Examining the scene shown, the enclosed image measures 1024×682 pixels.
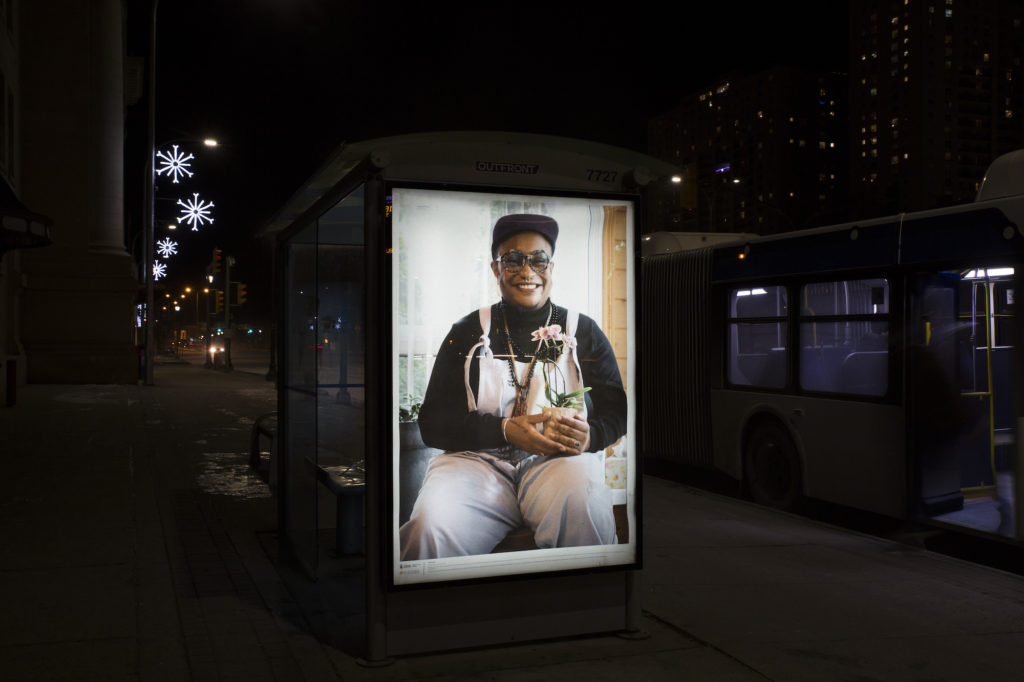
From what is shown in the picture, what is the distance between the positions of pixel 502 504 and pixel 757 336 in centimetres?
594

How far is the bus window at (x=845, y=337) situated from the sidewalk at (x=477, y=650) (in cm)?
140

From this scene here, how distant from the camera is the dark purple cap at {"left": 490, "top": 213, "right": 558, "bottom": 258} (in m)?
4.75

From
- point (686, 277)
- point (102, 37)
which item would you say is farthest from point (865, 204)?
point (686, 277)

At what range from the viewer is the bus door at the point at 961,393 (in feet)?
25.8

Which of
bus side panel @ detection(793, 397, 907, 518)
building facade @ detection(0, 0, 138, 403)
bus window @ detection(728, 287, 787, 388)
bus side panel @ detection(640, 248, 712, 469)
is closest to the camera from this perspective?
bus side panel @ detection(793, 397, 907, 518)

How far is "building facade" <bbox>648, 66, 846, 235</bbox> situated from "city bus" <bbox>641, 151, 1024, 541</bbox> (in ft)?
243

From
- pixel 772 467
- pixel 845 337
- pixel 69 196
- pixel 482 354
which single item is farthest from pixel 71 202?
pixel 482 354

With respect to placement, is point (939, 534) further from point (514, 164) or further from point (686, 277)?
point (514, 164)

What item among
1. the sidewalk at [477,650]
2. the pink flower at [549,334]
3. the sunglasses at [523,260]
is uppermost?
the sunglasses at [523,260]

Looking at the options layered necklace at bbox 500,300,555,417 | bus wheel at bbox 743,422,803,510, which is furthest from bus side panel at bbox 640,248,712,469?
layered necklace at bbox 500,300,555,417

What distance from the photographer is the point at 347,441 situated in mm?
7066

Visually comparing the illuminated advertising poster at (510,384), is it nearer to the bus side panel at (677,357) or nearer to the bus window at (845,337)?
the bus window at (845,337)

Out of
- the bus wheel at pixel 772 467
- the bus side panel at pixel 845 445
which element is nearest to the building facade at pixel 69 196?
the bus wheel at pixel 772 467

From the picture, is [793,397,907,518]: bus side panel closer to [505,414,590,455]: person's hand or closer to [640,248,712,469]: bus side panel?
[640,248,712,469]: bus side panel
